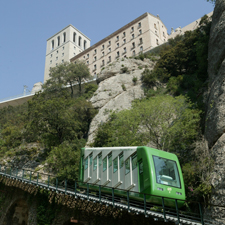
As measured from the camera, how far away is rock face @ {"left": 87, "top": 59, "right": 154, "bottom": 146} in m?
35.8

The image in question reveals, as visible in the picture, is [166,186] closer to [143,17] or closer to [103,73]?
[103,73]

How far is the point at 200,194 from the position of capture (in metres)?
15.5

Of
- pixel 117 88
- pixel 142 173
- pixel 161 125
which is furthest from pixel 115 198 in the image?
pixel 117 88

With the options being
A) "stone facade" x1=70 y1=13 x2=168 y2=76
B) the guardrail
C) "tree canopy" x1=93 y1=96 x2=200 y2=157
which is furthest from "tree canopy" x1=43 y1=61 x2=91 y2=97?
"tree canopy" x1=93 y1=96 x2=200 y2=157

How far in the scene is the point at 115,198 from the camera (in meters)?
16.2

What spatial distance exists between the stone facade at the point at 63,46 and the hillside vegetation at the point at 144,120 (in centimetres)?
2613

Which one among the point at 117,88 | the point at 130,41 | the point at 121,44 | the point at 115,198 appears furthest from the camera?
the point at 121,44

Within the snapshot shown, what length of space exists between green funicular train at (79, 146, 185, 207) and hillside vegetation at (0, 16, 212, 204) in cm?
291

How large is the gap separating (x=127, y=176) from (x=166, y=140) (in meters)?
7.92

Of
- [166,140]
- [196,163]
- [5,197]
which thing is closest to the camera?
[196,163]

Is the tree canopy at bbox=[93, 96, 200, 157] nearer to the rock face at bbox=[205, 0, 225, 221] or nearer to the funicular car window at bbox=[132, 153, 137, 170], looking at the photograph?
the rock face at bbox=[205, 0, 225, 221]

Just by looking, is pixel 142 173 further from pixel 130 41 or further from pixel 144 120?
pixel 130 41

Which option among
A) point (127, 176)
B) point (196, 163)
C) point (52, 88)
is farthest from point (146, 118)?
point (52, 88)

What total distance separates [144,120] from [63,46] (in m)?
61.6
